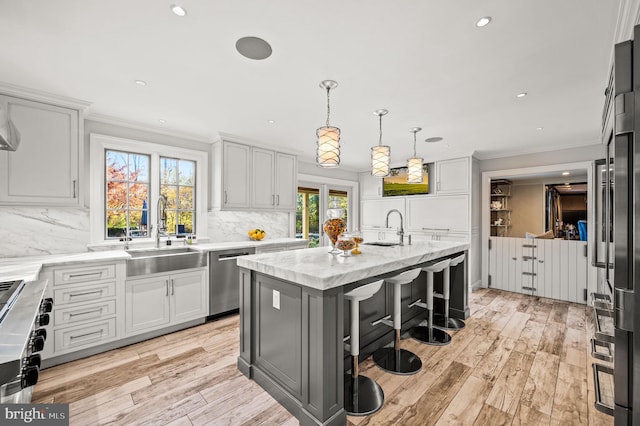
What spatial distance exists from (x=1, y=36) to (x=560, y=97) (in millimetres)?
4519

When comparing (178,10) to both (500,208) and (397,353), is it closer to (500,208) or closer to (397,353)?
(397,353)

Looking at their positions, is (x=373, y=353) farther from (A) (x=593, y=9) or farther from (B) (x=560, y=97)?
(B) (x=560, y=97)

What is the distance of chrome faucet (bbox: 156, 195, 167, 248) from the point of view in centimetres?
364

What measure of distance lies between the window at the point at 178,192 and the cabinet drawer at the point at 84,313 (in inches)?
53.5

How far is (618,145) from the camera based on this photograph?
1.03 metres

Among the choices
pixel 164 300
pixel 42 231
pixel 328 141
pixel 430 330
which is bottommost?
pixel 430 330

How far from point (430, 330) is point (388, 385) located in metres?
1.03

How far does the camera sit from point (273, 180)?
466 centimetres

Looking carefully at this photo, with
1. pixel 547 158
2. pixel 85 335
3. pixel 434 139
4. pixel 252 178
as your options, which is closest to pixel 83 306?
pixel 85 335

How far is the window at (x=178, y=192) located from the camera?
155 inches

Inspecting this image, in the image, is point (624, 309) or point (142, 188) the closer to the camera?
point (624, 309)

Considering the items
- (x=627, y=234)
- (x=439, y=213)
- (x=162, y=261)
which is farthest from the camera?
(x=439, y=213)

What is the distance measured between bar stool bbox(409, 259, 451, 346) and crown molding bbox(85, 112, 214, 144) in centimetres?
346

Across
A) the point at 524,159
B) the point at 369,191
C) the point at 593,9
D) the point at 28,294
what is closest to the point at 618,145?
the point at 593,9
